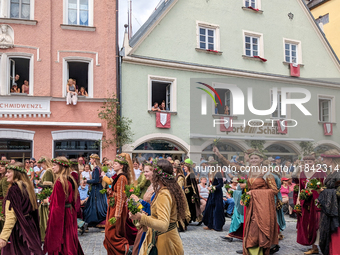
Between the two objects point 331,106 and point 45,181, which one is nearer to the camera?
point 331,106

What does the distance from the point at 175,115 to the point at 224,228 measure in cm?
799

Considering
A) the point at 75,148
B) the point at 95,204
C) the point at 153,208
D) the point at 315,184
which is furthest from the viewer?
the point at 75,148

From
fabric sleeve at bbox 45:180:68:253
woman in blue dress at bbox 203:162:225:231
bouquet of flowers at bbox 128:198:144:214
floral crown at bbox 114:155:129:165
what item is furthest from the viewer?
woman in blue dress at bbox 203:162:225:231

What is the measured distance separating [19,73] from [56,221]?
451 inches

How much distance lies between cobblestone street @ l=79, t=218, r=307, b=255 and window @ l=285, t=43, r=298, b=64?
1343 cm

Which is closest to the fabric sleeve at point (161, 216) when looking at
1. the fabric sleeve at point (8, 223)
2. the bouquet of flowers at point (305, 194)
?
the fabric sleeve at point (8, 223)

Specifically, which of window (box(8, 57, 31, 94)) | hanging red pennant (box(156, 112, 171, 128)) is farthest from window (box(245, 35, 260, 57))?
window (box(8, 57, 31, 94))

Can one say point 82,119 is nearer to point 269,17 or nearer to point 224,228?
point 224,228

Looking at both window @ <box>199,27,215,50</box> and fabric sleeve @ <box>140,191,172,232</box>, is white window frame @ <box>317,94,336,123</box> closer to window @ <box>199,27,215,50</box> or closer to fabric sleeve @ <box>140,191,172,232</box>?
fabric sleeve @ <box>140,191,172,232</box>

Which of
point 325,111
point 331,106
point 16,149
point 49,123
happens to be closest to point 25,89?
point 49,123

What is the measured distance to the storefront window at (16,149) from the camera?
15077 millimetres

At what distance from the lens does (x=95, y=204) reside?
10133mm

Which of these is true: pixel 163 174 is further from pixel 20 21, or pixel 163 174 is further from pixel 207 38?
pixel 207 38

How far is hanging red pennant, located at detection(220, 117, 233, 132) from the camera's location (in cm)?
639
